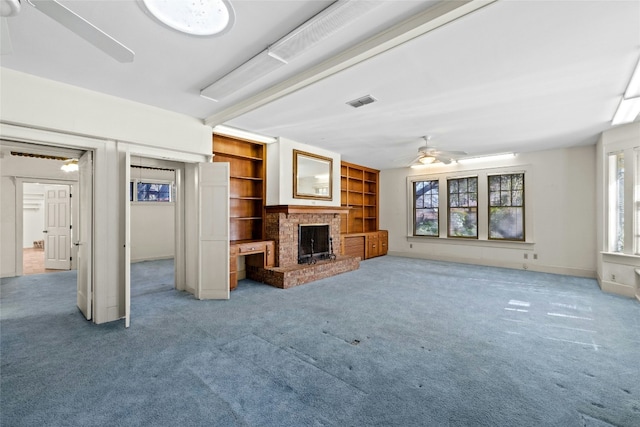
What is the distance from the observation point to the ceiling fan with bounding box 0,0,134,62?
4.59ft

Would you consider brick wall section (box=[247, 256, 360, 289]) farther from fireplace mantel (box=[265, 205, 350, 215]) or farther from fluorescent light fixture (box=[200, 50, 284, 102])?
fluorescent light fixture (box=[200, 50, 284, 102])

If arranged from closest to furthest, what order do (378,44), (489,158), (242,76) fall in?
(378,44)
(242,76)
(489,158)

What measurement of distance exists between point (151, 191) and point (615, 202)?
35.2 ft

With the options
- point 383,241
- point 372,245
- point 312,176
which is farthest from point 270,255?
point 383,241

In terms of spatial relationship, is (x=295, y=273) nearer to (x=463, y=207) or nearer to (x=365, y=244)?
(x=365, y=244)

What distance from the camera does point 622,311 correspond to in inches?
149

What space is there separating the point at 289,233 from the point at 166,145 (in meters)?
2.70

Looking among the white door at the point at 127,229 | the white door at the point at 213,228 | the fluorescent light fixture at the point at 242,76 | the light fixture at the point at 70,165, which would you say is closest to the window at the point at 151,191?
the light fixture at the point at 70,165

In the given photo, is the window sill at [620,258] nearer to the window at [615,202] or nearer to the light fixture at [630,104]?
the window at [615,202]

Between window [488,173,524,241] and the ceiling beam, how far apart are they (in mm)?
6191

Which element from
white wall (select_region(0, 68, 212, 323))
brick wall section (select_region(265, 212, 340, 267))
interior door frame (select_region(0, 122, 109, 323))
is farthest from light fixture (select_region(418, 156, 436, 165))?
interior door frame (select_region(0, 122, 109, 323))

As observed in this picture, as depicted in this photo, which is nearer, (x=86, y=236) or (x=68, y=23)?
(x=68, y=23)

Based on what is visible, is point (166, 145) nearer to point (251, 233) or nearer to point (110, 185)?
point (110, 185)

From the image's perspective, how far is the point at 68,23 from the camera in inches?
64.2
